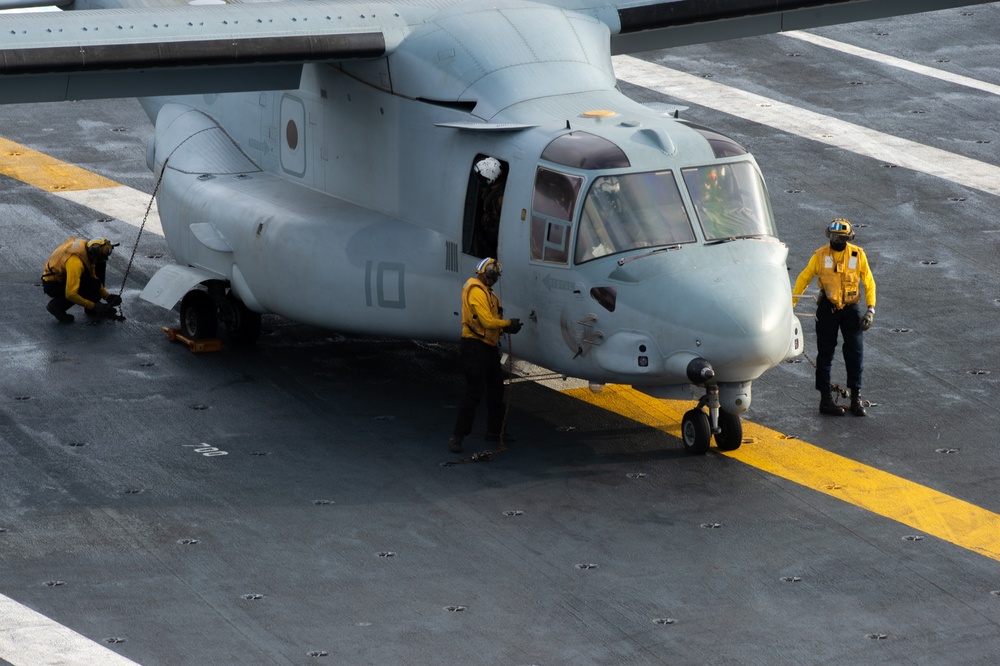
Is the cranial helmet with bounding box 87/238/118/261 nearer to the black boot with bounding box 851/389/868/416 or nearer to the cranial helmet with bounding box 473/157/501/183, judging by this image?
the cranial helmet with bounding box 473/157/501/183

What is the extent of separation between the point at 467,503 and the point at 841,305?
446cm

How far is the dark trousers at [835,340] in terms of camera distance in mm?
16609

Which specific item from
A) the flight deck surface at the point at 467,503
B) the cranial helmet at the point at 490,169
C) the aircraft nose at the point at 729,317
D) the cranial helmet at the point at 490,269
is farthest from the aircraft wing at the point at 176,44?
the aircraft nose at the point at 729,317

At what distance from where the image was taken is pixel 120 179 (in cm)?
2483

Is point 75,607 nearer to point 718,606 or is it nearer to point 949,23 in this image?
point 718,606

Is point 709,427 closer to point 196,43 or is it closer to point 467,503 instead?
point 467,503

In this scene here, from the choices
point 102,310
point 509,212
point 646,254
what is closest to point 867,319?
point 646,254

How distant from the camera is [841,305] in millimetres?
16641

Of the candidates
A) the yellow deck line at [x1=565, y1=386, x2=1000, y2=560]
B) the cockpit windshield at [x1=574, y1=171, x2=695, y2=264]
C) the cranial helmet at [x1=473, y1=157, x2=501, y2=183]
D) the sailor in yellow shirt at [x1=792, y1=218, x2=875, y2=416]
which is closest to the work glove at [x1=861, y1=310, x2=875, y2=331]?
the sailor in yellow shirt at [x1=792, y1=218, x2=875, y2=416]

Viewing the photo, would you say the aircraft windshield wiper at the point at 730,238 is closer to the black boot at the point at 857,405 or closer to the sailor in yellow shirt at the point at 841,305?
the sailor in yellow shirt at the point at 841,305

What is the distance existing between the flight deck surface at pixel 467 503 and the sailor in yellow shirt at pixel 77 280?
0.31 meters

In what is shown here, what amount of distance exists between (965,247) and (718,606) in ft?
34.8

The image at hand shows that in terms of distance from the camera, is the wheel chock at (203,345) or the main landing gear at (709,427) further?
the wheel chock at (203,345)

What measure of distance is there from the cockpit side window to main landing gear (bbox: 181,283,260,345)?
173 inches
